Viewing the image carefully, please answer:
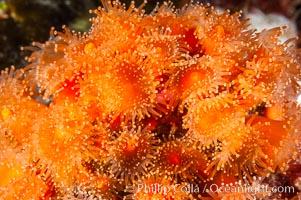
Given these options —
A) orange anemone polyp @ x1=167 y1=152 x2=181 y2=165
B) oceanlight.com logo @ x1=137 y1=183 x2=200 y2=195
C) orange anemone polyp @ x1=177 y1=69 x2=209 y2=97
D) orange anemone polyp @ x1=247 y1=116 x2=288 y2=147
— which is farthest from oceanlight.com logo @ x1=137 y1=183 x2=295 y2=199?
orange anemone polyp @ x1=177 y1=69 x2=209 y2=97

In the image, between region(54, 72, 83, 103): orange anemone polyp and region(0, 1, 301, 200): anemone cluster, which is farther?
region(54, 72, 83, 103): orange anemone polyp

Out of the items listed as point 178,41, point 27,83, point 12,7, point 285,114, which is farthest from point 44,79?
point 12,7

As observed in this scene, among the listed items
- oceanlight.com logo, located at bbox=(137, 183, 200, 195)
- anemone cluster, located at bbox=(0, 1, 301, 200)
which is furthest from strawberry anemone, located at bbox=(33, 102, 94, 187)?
oceanlight.com logo, located at bbox=(137, 183, 200, 195)

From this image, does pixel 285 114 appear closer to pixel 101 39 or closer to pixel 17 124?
pixel 101 39

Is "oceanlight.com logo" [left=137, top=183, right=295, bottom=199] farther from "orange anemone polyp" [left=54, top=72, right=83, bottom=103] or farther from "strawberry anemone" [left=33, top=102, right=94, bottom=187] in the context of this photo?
"orange anemone polyp" [left=54, top=72, right=83, bottom=103]

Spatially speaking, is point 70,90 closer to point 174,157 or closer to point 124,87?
point 124,87

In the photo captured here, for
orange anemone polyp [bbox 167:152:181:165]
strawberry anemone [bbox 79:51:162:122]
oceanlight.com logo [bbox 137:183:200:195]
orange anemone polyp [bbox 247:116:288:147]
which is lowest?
oceanlight.com logo [bbox 137:183:200:195]

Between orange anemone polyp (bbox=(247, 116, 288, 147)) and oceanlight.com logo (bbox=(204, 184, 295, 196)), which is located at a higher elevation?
orange anemone polyp (bbox=(247, 116, 288, 147))

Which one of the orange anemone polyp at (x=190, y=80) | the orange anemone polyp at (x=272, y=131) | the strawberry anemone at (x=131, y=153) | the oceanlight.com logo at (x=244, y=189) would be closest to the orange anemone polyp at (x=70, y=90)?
the strawberry anemone at (x=131, y=153)

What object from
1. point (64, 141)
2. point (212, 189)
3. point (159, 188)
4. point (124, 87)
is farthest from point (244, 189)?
point (64, 141)
